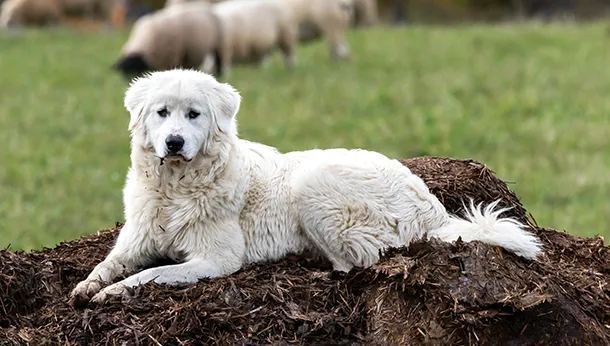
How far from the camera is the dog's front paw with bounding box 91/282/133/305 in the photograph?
211 inches

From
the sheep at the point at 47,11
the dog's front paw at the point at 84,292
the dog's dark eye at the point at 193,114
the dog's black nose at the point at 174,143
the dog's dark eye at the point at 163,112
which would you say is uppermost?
the dog's dark eye at the point at 163,112

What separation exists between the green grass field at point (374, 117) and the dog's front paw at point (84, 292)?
4.04 m

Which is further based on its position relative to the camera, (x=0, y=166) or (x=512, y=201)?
(x=0, y=166)

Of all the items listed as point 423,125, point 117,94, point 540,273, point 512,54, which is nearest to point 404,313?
point 540,273

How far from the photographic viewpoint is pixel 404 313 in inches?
199

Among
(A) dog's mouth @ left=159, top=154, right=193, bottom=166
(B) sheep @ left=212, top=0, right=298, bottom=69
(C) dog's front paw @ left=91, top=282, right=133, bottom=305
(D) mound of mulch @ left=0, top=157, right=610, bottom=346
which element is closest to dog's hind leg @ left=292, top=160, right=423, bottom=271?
(D) mound of mulch @ left=0, top=157, right=610, bottom=346

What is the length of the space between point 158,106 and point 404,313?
1.80 meters

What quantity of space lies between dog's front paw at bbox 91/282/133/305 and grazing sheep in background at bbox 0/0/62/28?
26.2 metres

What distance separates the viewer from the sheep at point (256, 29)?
20.5 meters

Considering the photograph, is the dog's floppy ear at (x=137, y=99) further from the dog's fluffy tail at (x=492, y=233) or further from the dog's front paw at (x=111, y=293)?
the dog's fluffy tail at (x=492, y=233)

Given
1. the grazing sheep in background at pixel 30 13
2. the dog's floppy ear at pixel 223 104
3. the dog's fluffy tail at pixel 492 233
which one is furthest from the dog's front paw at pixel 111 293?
the grazing sheep in background at pixel 30 13

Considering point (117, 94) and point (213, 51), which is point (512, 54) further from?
point (117, 94)

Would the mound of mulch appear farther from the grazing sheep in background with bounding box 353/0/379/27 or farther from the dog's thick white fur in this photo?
the grazing sheep in background with bounding box 353/0/379/27

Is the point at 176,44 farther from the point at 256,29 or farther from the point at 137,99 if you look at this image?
the point at 137,99
